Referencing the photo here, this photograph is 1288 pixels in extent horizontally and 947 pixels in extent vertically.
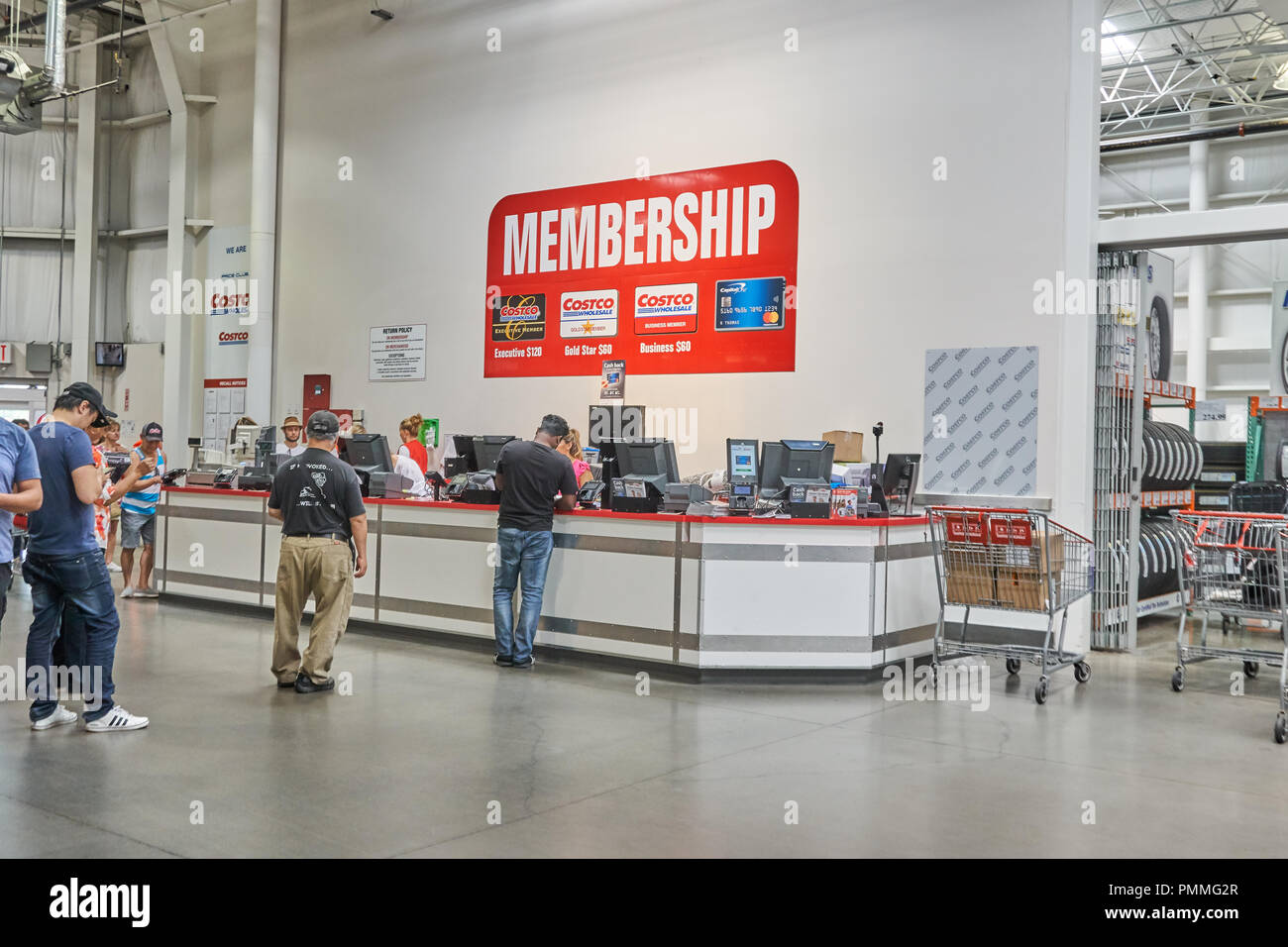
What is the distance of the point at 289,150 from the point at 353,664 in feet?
26.9

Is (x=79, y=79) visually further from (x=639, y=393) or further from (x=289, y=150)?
(x=639, y=393)

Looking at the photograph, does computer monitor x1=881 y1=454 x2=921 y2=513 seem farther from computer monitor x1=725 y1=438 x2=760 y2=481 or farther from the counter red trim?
computer monitor x1=725 y1=438 x2=760 y2=481

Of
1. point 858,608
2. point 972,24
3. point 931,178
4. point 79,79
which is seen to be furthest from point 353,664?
point 79,79

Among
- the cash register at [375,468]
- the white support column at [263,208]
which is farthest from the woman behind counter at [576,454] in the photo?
the white support column at [263,208]

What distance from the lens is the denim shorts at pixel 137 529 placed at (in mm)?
9492

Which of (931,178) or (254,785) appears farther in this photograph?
(931,178)

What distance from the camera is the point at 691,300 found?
31.8 feet

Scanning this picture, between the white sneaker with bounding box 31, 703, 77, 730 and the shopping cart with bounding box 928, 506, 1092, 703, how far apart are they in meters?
4.65

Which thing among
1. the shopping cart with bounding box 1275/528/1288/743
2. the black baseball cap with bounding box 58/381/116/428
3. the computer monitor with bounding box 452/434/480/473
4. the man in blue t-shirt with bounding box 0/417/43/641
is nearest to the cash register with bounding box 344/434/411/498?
the computer monitor with bounding box 452/434/480/473

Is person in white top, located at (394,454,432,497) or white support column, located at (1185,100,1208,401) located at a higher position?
white support column, located at (1185,100,1208,401)

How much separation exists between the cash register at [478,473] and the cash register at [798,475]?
1.80 meters

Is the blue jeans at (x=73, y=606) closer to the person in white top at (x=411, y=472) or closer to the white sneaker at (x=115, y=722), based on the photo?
the white sneaker at (x=115, y=722)

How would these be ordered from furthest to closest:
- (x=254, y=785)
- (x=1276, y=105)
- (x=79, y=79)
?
(x=1276, y=105), (x=79, y=79), (x=254, y=785)

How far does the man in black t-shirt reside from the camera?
22.2ft
